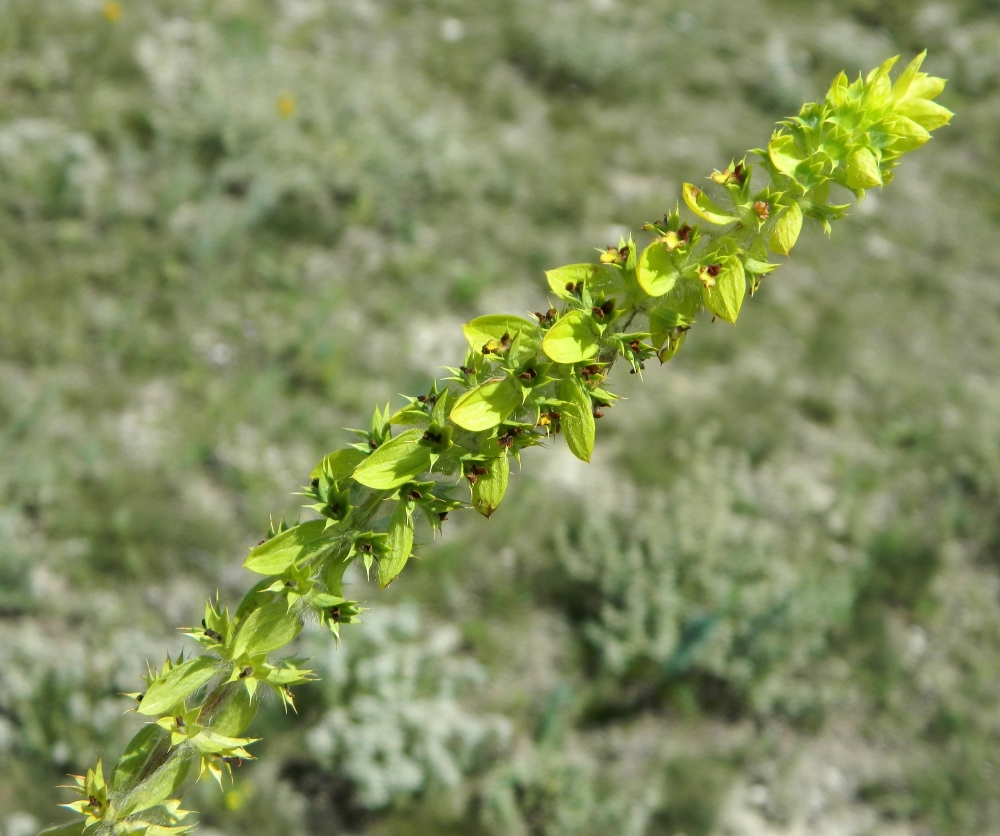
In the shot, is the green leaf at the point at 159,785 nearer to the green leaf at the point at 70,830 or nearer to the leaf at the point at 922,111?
the green leaf at the point at 70,830

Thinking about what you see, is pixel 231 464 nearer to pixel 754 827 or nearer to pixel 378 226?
pixel 378 226

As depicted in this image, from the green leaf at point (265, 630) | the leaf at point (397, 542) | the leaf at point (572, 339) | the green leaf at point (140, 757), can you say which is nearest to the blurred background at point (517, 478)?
the green leaf at point (140, 757)

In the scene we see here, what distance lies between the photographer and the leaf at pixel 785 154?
127cm

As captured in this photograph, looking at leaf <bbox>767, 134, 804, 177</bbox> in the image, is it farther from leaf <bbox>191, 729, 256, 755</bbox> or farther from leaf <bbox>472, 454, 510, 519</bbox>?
leaf <bbox>191, 729, 256, 755</bbox>

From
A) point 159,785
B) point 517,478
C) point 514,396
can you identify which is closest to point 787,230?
point 514,396

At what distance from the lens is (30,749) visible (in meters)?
3.48

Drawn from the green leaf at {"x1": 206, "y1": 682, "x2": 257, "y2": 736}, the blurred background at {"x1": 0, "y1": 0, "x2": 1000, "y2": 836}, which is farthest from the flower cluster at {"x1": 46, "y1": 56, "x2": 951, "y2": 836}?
the blurred background at {"x1": 0, "y1": 0, "x2": 1000, "y2": 836}

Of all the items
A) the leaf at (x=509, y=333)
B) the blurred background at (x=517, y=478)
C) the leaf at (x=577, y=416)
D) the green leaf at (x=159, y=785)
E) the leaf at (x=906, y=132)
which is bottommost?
the green leaf at (x=159, y=785)

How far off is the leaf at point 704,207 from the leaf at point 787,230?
0.06 metres

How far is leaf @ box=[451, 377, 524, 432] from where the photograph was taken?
3.95 feet

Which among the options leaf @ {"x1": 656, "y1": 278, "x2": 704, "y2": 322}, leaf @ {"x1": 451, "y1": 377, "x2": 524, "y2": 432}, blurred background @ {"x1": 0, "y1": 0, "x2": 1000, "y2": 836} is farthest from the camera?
blurred background @ {"x1": 0, "y1": 0, "x2": 1000, "y2": 836}

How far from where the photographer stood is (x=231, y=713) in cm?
135

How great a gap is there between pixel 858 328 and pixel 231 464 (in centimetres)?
415

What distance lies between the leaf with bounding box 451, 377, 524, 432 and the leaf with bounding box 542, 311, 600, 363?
79 millimetres
